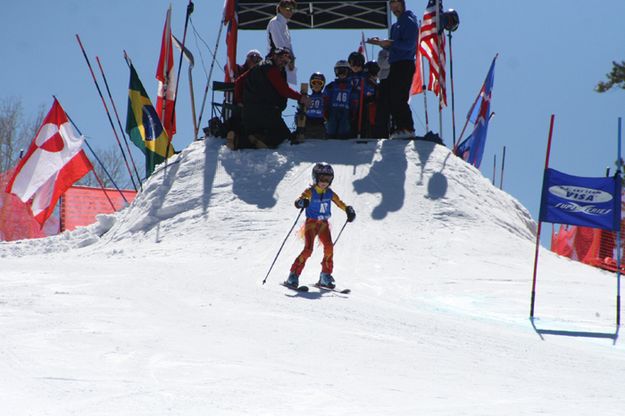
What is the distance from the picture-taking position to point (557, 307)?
8.87 meters

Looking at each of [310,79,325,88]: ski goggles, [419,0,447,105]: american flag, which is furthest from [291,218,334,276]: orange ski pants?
[419,0,447,105]: american flag

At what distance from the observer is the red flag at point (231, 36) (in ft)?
49.2

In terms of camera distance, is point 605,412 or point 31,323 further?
point 31,323

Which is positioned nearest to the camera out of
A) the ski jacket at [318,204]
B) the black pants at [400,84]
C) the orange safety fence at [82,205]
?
the ski jacket at [318,204]

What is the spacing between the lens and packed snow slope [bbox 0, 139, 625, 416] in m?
4.76

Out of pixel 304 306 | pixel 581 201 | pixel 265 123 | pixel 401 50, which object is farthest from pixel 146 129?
pixel 581 201

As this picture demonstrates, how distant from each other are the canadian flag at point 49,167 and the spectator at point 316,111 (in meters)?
A: 3.77

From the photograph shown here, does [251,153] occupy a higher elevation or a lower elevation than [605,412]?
higher

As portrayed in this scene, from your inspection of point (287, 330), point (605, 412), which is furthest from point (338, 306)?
point (605, 412)

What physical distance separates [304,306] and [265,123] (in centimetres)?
664

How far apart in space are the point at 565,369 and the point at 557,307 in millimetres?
3063

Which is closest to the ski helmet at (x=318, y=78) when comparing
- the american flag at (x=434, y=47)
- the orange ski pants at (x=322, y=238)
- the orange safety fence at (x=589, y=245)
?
the american flag at (x=434, y=47)

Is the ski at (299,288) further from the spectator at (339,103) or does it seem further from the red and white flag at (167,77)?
the red and white flag at (167,77)

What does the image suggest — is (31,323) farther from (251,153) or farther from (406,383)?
Answer: (251,153)
